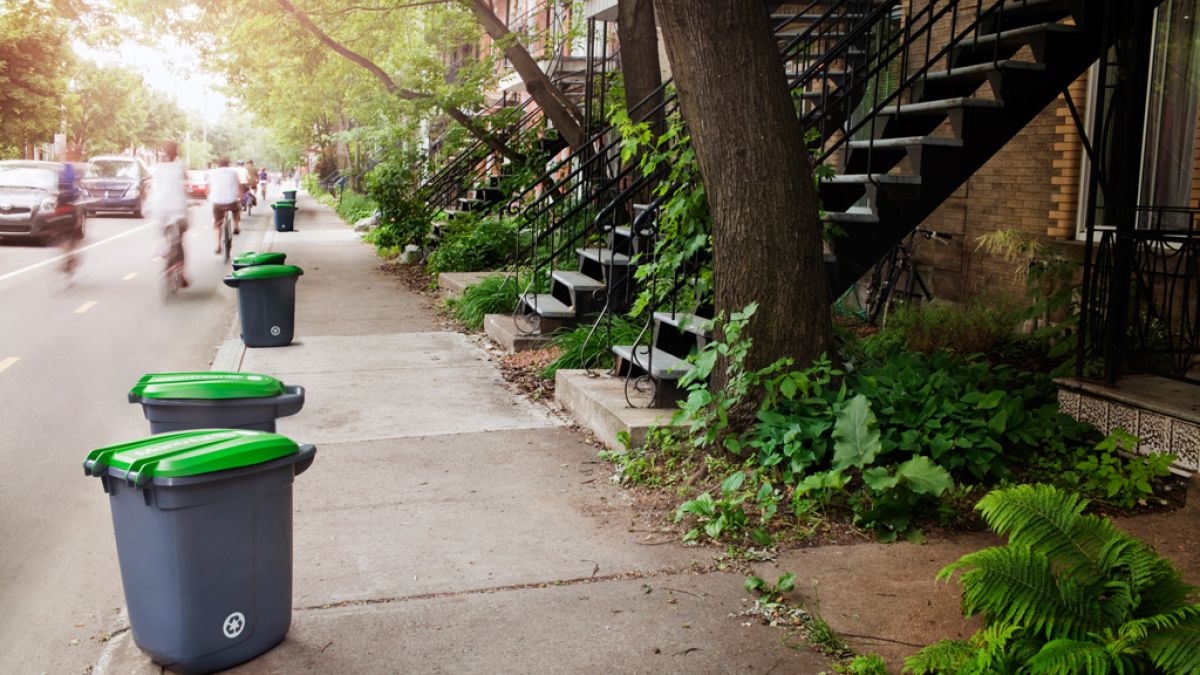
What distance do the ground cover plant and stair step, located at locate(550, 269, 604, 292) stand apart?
13.3ft

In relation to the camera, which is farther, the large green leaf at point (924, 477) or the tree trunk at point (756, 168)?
the tree trunk at point (756, 168)

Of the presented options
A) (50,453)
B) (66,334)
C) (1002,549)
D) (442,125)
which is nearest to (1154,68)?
(1002,549)

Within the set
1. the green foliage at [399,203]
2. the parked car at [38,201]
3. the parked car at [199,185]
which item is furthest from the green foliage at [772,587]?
the parked car at [199,185]

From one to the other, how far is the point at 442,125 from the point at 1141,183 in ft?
77.8

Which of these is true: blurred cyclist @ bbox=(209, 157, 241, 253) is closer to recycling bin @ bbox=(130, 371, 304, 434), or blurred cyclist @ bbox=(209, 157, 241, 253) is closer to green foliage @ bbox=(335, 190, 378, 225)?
green foliage @ bbox=(335, 190, 378, 225)

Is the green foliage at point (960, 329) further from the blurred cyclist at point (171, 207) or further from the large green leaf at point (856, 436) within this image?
the blurred cyclist at point (171, 207)

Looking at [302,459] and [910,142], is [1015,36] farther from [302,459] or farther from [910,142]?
[302,459]

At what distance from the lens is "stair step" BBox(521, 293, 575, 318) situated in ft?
34.8

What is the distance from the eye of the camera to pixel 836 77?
1030cm

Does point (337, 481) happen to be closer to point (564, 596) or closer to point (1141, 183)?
point (564, 596)

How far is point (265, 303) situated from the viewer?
1083 cm

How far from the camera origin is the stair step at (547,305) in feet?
34.8

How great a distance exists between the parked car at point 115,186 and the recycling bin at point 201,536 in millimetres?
36529

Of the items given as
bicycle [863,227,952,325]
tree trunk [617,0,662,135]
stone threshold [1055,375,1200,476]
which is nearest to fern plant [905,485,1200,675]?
stone threshold [1055,375,1200,476]
